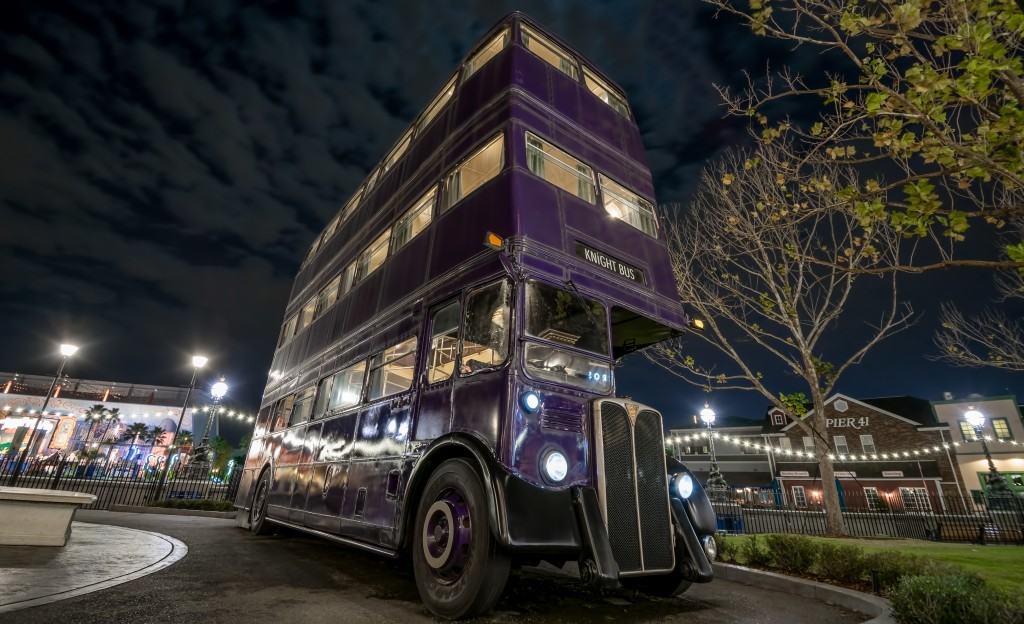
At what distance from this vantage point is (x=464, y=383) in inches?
183

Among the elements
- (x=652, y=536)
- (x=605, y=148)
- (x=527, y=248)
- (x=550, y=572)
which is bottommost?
(x=550, y=572)

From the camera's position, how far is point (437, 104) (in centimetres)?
897

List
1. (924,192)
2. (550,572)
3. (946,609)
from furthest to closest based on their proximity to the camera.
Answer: (550,572)
(924,192)
(946,609)

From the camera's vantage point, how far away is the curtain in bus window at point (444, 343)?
507 cm

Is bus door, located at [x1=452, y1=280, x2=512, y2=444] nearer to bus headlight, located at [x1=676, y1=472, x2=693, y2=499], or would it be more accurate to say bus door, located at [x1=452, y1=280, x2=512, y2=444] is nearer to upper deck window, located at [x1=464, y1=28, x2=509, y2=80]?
bus headlight, located at [x1=676, y1=472, x2=693, y2=499]

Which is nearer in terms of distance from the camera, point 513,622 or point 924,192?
point 513,622

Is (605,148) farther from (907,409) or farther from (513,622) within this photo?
(907,409)

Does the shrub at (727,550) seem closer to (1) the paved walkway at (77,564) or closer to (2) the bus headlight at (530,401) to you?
(2) the bus headlight at (530,401)

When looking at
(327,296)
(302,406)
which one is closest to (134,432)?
(327,296)

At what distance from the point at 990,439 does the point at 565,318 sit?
143ft

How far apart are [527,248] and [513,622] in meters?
3.56

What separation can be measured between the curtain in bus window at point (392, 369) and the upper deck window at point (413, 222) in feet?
6.67

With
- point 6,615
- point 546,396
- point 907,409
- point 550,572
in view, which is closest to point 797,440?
point 907,409

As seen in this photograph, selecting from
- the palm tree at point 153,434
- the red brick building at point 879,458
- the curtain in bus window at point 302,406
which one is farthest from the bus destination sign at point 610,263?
the palm tree at point 153,434
